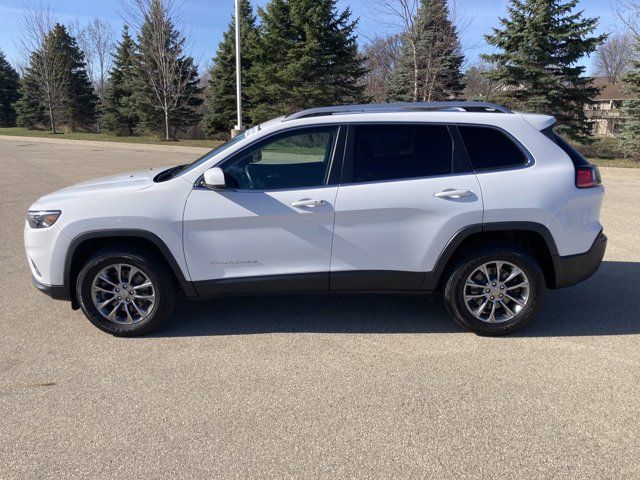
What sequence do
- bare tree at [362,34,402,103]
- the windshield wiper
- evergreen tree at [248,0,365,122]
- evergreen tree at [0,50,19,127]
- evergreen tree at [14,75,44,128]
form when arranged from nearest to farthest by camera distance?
the windshield wiper → evergreen tree at [248,0,365,122] → bare tree at [362,34,402,103] → evergreen tree at [14,75,44,128] → evergreen tree at [0,50,19,127]

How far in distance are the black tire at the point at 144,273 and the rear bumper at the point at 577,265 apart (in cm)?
316

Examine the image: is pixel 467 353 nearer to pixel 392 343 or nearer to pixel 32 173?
pixel 392 343

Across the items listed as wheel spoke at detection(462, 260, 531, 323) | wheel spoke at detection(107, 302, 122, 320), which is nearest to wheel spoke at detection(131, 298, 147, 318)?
wheel spoke at detection(107, 302, 122, 320)

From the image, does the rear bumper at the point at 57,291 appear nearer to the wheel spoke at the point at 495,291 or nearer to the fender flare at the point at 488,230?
the fender flare at the point at 488,230

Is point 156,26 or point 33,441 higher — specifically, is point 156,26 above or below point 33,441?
above

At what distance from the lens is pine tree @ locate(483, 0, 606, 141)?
21422 millimetres

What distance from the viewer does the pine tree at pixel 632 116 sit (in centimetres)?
2006

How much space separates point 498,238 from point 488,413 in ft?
5.23

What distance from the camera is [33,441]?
2.86 metres

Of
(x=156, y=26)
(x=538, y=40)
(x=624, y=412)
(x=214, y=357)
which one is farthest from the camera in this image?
(x=156, y=26)

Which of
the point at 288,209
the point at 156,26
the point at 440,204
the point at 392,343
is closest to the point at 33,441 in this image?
the point at 288,209

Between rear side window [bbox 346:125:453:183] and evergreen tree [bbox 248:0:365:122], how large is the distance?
23.7 meters

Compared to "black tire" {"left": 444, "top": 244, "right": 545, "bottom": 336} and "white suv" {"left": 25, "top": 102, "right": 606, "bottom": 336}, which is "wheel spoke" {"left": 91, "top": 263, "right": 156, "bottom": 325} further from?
"black tire" {"left": 444, "top": 244, "right": 545, "bottom": 336}

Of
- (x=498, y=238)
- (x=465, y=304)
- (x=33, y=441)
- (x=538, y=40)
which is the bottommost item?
(x=33, y=441)
